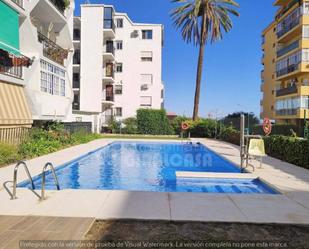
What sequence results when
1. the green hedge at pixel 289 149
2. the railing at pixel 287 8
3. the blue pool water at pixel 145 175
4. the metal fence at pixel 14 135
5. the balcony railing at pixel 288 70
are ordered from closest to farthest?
the blue pool water at pixel 145 175 → the green hedge at pixel 289 149 → the metal fence at pixel 14 135 → the balcony railing at pixel 288 70 → the railing at pixel 287 8

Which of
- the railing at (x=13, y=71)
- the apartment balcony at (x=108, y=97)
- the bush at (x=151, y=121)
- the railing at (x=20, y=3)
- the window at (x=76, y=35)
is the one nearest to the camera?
the railing at (x=13, y=71)

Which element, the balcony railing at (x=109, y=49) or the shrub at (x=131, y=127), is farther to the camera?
the balcony railing at (x=109, y=49)

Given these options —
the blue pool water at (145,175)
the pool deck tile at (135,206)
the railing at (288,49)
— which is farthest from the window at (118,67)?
the pool deck tile at (135,206)

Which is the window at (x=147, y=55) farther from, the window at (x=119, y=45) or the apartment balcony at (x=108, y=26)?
the apartment balcony at (x=108, y=26)

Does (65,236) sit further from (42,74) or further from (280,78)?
(280,78)

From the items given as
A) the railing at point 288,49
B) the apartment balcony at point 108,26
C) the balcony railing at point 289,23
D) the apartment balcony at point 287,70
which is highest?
the balcony railing at point 289,23

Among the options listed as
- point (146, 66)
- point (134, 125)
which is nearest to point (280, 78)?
point (146, 66)

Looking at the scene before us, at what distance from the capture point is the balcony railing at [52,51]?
67.4ft

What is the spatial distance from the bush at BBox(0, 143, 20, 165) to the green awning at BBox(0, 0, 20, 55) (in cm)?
525

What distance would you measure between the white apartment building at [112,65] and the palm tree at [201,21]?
8832mm

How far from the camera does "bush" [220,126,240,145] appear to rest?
2525 centimetres

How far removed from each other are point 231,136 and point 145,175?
16099mm

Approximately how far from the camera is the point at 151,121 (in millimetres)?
36906

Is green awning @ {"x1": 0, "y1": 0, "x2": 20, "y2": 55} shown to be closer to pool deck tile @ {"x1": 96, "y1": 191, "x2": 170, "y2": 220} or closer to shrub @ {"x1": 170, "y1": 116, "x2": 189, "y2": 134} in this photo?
pool deck tile @ {"x1": 96, "y1": 191, "x2": 170, "y2": 220}
